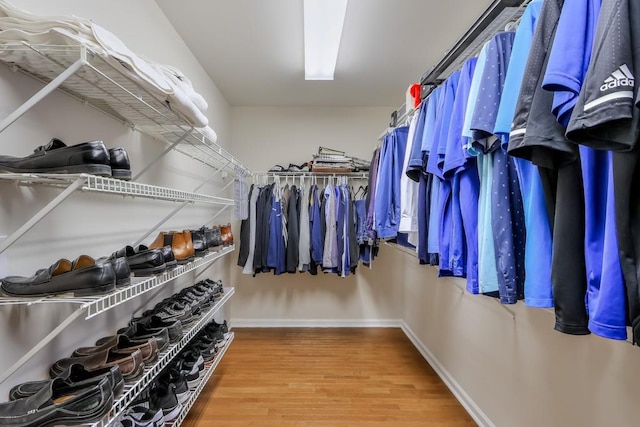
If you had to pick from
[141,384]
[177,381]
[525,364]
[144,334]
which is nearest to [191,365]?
[177,381]

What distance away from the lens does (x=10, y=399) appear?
0.88 m

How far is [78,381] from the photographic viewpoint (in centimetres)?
95

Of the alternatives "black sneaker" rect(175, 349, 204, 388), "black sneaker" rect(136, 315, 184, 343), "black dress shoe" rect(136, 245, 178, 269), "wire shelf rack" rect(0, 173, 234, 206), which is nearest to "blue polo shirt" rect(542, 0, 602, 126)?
"wire shelf rack" rect(0, 173, 234, 206)

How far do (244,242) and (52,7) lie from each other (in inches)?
83.6

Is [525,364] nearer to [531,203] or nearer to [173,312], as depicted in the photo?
[531,203]

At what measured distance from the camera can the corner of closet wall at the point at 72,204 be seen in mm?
925

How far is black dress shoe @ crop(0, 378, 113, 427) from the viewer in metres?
0.74

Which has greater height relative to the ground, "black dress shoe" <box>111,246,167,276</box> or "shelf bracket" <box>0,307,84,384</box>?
"black dress shoe" <box>111,246,167,276</box>

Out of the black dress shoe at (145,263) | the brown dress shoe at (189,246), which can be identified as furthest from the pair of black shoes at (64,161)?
the brown dress shoe at (189,246)

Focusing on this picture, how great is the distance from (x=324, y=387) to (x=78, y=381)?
1.57 metres

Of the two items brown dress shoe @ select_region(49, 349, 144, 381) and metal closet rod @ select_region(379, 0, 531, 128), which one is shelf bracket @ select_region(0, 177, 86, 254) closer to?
brown dress shoe @ select_region(49, 349, 144, 381)

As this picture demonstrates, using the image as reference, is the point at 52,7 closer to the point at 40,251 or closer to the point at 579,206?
the point at 40,251

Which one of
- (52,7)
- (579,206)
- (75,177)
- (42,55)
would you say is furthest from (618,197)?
(52,7)

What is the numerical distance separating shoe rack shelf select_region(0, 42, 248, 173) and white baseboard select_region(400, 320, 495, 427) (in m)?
2.20
